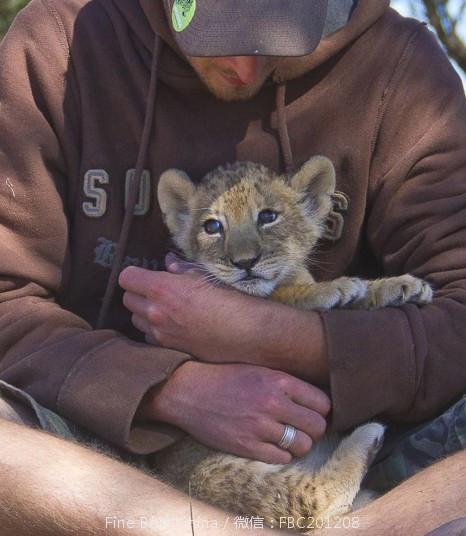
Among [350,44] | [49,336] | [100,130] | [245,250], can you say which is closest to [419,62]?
[350,44]

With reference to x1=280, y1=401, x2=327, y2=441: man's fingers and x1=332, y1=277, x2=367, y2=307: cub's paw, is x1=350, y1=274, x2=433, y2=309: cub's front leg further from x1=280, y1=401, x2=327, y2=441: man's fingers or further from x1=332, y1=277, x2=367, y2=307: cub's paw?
x1=280, y1=401, x2=327, y2=441: man's fingers

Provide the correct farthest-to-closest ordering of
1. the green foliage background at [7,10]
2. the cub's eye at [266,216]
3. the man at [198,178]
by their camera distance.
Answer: the green foliage background at [7,10] → the cub's eye at [266,216] → the man at [198,178]

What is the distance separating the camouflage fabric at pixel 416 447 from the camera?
3.02 m

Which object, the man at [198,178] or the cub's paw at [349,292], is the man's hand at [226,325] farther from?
the cub's paw at [349,292]

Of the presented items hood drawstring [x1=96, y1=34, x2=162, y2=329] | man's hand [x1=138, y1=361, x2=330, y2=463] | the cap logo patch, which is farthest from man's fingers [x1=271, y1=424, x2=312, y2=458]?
the cap logo patch

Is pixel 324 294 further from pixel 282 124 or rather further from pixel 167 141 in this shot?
pixel 167 141

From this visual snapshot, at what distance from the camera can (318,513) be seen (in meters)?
2.99

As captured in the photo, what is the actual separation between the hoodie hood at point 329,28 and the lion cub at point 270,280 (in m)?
0.34

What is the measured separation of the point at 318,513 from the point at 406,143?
1331 mm

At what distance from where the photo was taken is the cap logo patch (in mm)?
3273

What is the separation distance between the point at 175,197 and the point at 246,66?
52cm

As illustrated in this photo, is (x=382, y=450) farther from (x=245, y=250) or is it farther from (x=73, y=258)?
(x=73, y=258)

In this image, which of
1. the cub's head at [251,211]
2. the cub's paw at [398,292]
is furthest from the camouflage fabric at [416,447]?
the cub's head at [251,211]

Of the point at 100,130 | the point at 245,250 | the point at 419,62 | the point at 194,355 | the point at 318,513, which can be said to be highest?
the point at 419,62
